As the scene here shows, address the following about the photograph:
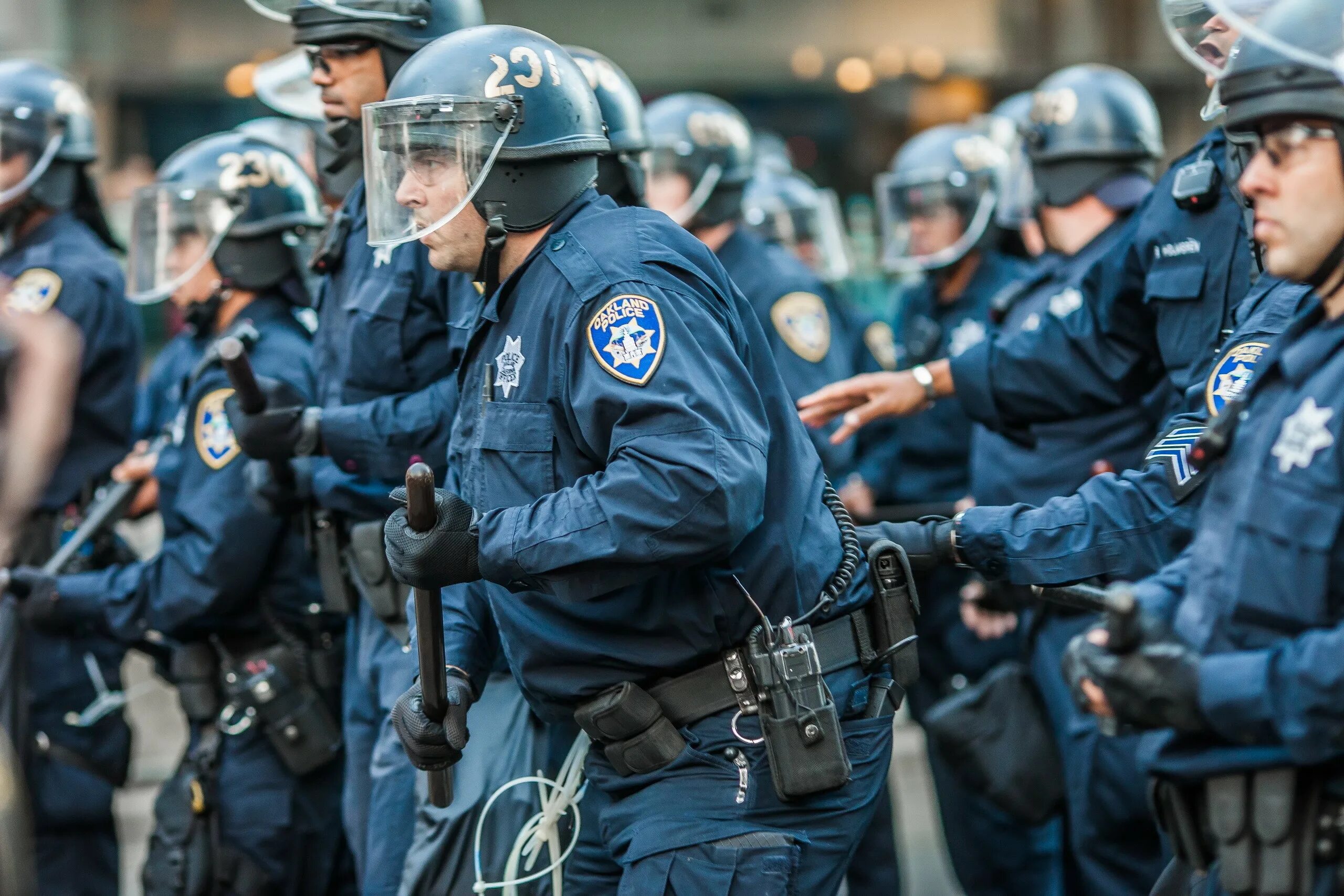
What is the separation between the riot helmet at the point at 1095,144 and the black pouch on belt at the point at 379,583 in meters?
2.38

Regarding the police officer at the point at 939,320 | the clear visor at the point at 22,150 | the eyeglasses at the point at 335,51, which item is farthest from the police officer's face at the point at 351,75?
the police officer at the point at 939,320

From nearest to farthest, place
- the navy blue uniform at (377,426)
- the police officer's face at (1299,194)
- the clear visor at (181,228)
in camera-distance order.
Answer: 1. the police officer's face at (1299,194)
2. the navy blue uniform at (377,426)
3. the clear visor at (181,228)

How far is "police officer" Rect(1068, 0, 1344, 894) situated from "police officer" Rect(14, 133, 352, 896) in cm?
259

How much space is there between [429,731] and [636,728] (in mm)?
403

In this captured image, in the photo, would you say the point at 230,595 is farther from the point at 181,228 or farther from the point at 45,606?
the point at 181,228

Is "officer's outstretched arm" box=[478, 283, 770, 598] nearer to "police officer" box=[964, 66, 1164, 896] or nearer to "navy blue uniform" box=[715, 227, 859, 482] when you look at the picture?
"police officer" box=[964, 66, 1164, 896]

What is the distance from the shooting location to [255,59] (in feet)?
43.0

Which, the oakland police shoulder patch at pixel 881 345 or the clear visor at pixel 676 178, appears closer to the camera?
the clear visor at pixel 676 178

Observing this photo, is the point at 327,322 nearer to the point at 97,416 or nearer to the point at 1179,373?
the point at 97,416

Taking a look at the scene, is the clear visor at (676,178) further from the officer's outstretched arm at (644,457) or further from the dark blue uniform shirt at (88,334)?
the officer's outstretched arm at (644,457)

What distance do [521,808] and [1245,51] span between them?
2.16 meters

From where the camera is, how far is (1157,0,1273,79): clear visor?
3523 mm

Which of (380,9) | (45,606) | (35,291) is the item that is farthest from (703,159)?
(45,606)

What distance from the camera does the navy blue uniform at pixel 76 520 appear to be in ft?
16.3
